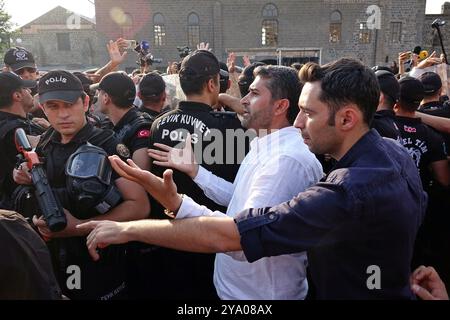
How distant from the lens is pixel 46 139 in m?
2.66

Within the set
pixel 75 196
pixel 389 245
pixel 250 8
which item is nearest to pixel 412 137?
pixel 389 245

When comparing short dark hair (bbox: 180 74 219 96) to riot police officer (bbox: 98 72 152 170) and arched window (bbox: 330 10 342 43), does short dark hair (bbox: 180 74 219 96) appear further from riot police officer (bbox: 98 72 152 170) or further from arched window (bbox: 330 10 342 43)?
arched window (bbox: 330 10 342 43)

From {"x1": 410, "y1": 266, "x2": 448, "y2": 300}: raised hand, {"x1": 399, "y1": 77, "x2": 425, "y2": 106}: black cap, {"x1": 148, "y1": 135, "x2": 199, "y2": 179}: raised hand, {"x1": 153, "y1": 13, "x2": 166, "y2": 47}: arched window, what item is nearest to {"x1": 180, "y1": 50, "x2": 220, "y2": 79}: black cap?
{"x1": 148, "y1": 135, "x2": 199, "y2": 179}: raised hand

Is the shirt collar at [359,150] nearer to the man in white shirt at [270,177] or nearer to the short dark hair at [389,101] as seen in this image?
the man in white shirt at [270,177]

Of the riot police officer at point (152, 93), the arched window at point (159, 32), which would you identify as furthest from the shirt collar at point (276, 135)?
the arched window at point (159, 32)

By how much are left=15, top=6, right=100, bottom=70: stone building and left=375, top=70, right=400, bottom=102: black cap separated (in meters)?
38.2

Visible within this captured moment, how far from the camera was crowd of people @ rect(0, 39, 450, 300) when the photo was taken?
141 centimetres

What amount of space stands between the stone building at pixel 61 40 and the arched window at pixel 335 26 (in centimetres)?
2266

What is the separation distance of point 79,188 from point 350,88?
1.45 m

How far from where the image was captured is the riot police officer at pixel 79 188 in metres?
2.09
